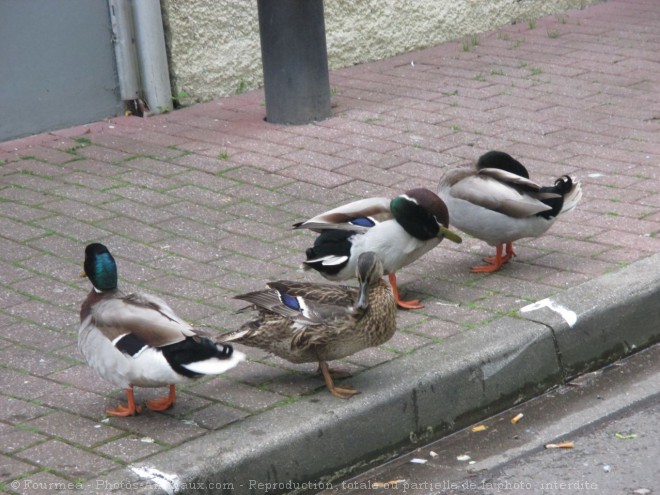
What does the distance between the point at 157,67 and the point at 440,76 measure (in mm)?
2179

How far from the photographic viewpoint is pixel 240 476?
4.27 m

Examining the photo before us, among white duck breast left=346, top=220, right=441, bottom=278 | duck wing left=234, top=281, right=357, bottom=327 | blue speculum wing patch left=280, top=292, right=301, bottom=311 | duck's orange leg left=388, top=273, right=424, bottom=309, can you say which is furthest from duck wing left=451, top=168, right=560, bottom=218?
blue speculum wing patch left=280, top=292, right=301, bottom=311

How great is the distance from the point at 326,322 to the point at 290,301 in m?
0.19

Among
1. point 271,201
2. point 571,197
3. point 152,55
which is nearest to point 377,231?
point 571,197

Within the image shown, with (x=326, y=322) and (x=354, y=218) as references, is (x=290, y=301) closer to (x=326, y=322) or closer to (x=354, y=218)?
(x=326, y=322)

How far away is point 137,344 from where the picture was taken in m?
4.38

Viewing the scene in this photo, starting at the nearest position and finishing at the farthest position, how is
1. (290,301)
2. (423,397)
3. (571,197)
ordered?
(290,301) → (423,397) → (571,197)

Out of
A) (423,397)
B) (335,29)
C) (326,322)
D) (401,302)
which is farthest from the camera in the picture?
(335,29)

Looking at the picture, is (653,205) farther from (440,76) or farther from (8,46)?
(8,46)

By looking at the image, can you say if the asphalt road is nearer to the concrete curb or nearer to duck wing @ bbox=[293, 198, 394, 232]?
the concrete curb

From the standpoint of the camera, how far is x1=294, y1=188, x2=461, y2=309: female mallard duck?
534 centimetres

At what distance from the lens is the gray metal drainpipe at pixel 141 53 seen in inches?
331

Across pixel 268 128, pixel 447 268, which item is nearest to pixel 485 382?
pixel 447 268

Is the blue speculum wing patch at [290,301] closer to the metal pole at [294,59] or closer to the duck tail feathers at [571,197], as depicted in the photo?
the duck tail feathers at [571,197]
